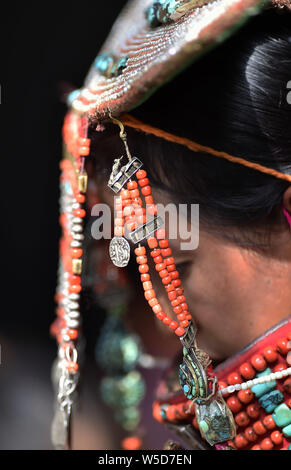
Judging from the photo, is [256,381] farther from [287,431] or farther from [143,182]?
[143,182]

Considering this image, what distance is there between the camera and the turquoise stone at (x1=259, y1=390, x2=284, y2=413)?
73 cm

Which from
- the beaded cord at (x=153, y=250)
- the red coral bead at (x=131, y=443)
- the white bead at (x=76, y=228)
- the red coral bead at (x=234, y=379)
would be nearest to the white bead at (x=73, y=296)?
the white bead at (x=76, y=228)

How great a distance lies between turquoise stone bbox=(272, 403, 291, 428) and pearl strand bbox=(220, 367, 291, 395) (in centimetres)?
5

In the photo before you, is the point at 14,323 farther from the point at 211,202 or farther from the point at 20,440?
the point at 211,202

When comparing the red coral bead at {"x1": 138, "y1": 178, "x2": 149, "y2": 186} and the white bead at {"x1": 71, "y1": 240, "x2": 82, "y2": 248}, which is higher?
the red coral bead at {"x1": 138, "y1": 178, "x2": 149, "y2": 186}

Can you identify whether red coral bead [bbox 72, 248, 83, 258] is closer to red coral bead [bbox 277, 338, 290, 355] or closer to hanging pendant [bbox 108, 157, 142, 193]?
hanging pendant [bbox 108, 157, 142, 193]

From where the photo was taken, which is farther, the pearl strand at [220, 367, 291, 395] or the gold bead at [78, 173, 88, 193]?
the gold bead at [78, 173, 88, 193]

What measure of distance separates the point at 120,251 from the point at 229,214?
0.59ft

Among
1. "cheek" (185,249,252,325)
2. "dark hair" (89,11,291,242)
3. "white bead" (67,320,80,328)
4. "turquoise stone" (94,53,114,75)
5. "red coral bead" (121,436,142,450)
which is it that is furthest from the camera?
"red coral bead" (121,436,142,450)

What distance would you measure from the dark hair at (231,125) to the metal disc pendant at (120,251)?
0.11 m

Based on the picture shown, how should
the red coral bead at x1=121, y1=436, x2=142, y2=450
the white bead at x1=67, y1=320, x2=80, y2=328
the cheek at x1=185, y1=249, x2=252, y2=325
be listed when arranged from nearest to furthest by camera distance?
1. the cheek at x1=185, y1=249, x2=252, y2=325
2. the white bead at x1=67, y1=320, x2=80, y2=328
3. the red coral bead at x1=121, y1=436, x2=142, y2=450

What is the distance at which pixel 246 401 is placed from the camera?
0.75 metres

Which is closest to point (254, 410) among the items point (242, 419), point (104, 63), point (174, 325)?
point (242, 419)

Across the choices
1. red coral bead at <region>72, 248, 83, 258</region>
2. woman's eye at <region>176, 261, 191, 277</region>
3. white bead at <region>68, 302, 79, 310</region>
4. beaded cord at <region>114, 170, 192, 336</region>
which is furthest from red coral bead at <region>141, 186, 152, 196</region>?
white bead at <region>68, 302, 79, 310</region>
